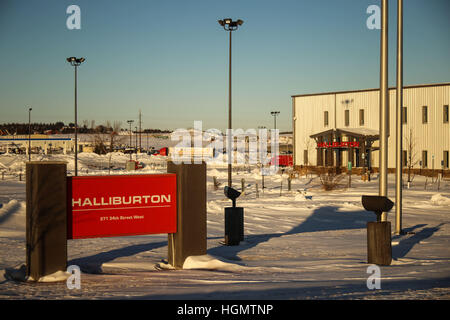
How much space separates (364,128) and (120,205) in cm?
4856

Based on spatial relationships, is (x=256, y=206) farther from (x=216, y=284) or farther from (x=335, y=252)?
(x=216, y=284)

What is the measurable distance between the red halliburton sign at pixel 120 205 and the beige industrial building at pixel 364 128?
37959mm

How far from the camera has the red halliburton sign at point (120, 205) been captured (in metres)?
9.02

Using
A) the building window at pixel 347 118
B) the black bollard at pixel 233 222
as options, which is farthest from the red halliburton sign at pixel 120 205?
the building window at pixel 347 118

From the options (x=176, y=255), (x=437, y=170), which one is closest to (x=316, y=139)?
(x=437, y=170)

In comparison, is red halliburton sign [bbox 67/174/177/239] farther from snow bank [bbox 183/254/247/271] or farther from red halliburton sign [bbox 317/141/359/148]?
red halliburton sign [bbox 317/141/359/148]

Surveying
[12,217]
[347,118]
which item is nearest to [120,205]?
[12,217]

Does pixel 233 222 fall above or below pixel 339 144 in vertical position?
below

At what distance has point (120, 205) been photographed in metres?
9.29

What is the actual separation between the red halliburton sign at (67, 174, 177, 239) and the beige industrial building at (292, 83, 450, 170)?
125ft

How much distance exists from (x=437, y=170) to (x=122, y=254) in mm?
44327

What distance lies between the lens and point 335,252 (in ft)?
37.0

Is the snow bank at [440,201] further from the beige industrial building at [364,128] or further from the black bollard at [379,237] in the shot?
the beige industrial building at [364,128]

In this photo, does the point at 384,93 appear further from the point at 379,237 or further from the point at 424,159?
the point at 424,159
